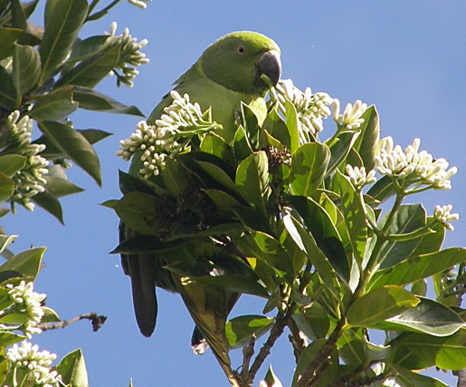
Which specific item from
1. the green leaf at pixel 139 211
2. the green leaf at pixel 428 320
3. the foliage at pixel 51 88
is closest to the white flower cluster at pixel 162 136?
the green leaf at pixel 139 211

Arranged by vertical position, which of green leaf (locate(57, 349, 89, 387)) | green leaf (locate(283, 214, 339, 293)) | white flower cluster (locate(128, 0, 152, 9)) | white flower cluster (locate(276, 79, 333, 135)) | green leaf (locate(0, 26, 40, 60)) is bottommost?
green leaf (locate(57, 349, 89, 387))

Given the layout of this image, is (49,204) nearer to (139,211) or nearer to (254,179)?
(139,211)

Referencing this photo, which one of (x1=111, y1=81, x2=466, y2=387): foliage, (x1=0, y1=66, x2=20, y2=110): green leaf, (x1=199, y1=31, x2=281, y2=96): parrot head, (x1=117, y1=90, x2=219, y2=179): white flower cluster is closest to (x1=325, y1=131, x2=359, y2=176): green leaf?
(x1=111, y1=81, x2=466, y2=387): foliage

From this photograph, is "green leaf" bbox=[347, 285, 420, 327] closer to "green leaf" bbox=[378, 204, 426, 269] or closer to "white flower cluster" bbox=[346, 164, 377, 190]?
"green leaf" bbox=[378, 204, 426, 269]

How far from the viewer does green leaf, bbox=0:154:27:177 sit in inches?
84.0

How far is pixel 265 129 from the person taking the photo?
81.6 inches

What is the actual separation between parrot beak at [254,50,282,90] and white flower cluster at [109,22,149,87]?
1.12 meters

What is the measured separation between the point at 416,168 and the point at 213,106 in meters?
1.65

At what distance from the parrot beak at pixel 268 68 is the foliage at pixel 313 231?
159 cm

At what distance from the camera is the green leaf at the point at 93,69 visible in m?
2.64

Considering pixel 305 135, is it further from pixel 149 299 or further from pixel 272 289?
pixel 149 299

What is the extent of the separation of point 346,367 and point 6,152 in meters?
1.42

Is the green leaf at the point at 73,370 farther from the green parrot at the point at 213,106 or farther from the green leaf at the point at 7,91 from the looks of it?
the green leaf at the point at 7,91

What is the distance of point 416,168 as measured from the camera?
1709mm
